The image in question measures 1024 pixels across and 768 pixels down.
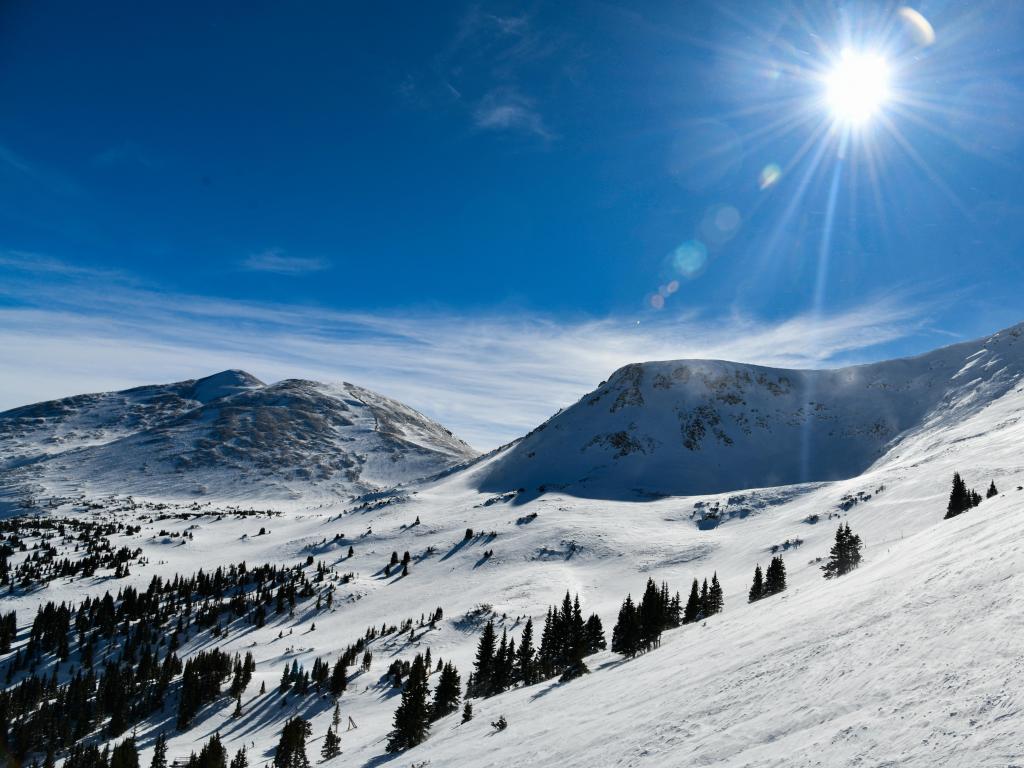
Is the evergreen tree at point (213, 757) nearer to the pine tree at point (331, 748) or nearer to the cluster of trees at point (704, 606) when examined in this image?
the pine tree at point (331, 748)

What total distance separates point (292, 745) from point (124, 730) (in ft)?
184

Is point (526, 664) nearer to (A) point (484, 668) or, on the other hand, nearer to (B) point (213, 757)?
(A) point (484, 668)

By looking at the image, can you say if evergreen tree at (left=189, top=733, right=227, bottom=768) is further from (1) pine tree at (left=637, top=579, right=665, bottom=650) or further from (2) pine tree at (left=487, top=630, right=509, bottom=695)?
(1) pine tree at (left=637, top=579, right=665, bottom=650)

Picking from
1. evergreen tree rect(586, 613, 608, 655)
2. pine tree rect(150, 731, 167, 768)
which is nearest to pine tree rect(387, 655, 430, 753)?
evergreen tree rect(586, 613, 608, 655)

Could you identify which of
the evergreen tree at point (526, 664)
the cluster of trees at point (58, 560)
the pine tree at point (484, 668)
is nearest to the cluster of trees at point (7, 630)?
the cluster of trees at point (58, 560)

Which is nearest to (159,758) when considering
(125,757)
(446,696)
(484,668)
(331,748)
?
(125,757)

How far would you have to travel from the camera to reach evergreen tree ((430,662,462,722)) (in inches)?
2136

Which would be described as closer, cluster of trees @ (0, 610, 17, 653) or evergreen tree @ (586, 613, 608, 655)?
evergreen tree @ (586, 613, 608, 655)

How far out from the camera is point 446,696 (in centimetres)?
5616

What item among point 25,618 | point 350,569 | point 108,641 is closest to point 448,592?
point 350,569

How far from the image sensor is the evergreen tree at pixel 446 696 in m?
54.2

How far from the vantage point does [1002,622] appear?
1647 centimetres

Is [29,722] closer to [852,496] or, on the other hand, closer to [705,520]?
[705,520]

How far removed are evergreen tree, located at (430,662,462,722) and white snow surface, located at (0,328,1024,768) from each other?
13.6 ft
